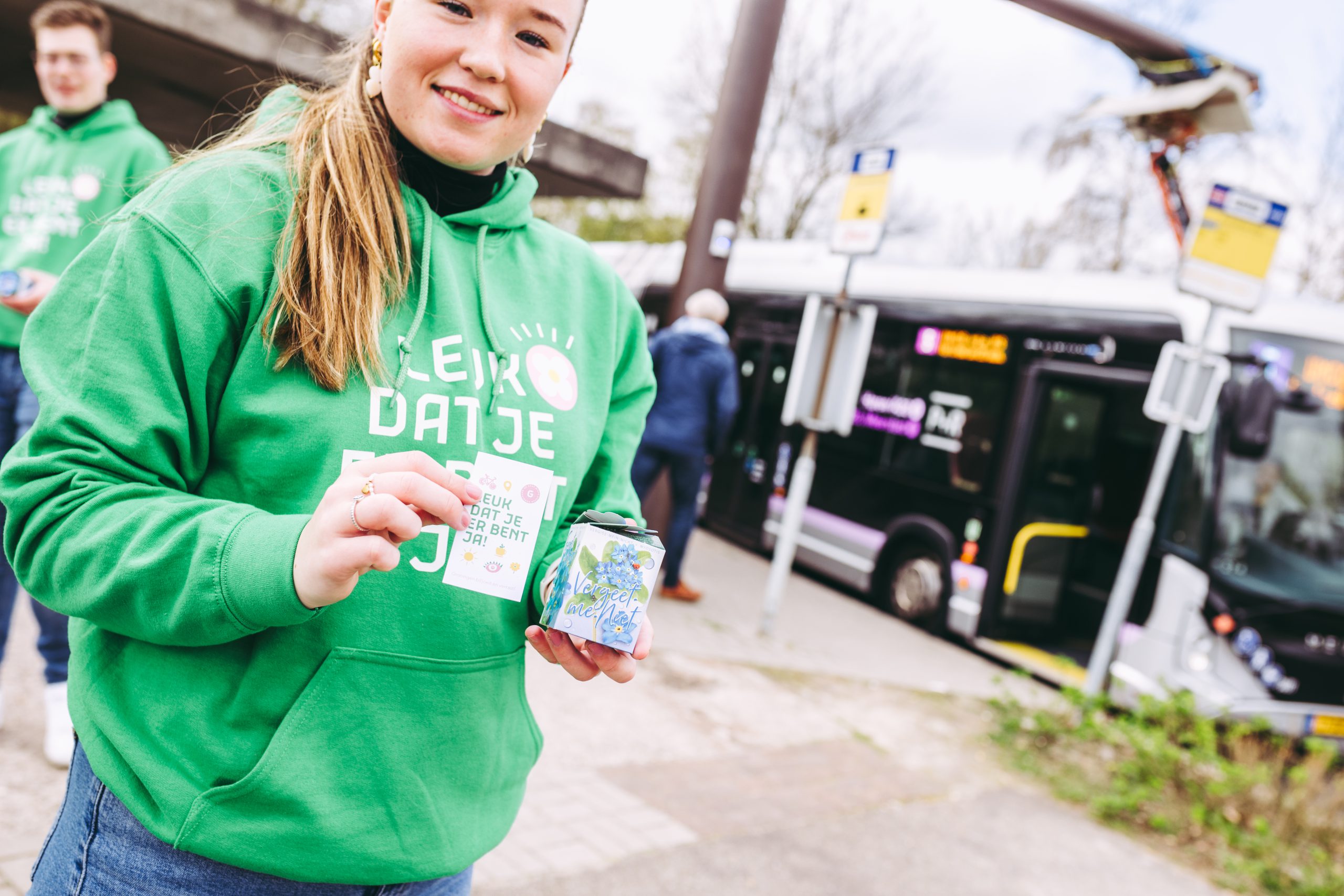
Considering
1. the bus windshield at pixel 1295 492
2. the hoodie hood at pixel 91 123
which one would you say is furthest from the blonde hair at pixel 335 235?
the bus windshield at pixel 1295 492

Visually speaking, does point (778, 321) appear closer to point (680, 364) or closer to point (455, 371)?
point (680, 364)

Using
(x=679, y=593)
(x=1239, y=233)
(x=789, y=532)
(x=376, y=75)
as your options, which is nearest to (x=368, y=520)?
(x=376, y=75)

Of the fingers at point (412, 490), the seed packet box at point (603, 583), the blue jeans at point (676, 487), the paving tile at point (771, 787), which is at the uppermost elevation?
the fingers at point (412, 490)

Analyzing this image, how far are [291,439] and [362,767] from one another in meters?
0.38

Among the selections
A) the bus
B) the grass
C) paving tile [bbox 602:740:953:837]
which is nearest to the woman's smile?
paving tile [bbox 602:740:953:837]

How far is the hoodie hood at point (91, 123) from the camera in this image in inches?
123

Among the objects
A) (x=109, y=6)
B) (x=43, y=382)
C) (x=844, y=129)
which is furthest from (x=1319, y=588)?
(x=844, y=129)

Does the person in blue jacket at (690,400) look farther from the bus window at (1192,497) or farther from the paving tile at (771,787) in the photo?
the bus window at (1192,497)

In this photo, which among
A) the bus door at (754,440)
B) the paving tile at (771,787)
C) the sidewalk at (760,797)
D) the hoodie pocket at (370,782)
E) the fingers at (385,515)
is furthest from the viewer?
the bus door at (754,440)

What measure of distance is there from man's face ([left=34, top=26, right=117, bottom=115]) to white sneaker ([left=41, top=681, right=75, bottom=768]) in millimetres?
1762

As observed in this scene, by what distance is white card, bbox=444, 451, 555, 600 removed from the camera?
122 centimetres

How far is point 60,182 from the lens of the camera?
10.1 feet

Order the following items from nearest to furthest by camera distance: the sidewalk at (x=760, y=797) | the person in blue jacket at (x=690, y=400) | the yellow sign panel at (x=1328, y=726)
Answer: the sidewalk at (x=760, y=797) < the yellow sign panel at (x=1328, y=726) < the person in blue jacket at (x=690, y=400)

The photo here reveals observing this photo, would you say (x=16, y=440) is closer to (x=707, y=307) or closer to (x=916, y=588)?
(x=707, y=307)
